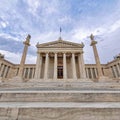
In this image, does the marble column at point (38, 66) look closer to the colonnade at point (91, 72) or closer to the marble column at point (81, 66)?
the marble column at point (81, 66)

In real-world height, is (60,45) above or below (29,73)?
above

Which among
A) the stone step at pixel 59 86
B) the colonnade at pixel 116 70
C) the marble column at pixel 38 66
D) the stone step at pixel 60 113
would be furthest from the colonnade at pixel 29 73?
the stone step at pixel 60 113

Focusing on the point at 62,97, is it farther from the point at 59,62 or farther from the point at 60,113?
the point at 59,62

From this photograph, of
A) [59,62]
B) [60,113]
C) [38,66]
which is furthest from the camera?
[59,62]

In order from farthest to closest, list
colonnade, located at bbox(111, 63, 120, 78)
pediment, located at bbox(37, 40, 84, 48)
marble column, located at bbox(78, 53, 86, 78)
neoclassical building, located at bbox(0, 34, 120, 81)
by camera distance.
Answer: colonnade, located at bbox(111, 63, 120, 78)
pediment, located at bbox(37, 40, 84, 48)
marble column, located at bbox(78, 53, 86, 78)
neoclassical building, located at bbox(0, 34, 120, 81)

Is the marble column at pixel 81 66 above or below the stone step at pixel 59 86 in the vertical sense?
above

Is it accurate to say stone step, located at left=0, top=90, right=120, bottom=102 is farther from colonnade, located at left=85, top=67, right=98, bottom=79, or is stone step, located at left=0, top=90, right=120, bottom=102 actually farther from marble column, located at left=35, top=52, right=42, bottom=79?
colonnade, located at left=85, top=67, right=98, bottom=79

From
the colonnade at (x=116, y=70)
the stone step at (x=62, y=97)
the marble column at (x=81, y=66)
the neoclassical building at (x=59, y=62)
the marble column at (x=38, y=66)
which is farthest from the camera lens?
the colonnade at (x=116, y=70)

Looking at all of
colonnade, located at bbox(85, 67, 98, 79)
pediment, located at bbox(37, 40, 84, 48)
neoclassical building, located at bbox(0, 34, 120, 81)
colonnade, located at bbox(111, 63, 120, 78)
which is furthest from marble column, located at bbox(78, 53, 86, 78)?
colonnade, located at bbox(111, 63, 120, 78)

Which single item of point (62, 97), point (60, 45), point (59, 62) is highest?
point (60, 45)

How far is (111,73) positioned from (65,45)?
78.3ft

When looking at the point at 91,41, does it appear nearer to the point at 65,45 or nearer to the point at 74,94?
the point at 65,45

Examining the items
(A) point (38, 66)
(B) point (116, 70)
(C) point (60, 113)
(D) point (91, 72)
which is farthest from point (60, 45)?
(C) point (60, 113)

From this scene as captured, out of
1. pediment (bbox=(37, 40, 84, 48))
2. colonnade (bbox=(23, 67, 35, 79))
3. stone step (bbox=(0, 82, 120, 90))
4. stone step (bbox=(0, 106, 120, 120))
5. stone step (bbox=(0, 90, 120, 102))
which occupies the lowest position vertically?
stone step (bbox=(0, 106, 120, 120))
